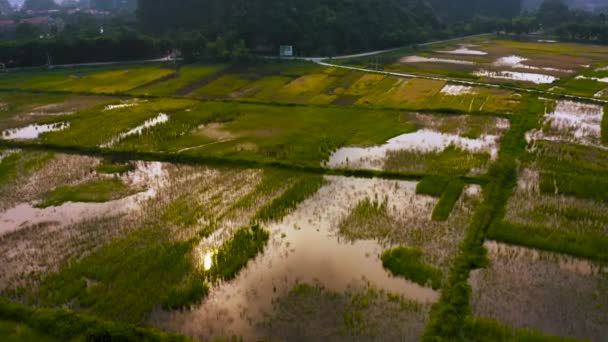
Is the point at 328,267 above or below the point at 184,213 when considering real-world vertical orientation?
below

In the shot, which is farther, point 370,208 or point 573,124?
point 573,124

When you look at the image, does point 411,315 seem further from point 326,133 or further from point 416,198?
point 326,133

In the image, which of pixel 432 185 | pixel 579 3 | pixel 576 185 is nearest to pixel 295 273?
pixel 432 185

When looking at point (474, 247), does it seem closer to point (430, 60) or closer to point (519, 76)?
point (519, 76)

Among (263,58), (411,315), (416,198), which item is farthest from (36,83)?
(411,315)

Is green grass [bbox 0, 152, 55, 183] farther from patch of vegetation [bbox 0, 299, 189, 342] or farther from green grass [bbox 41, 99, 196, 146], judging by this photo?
patch of vegetation [bbox 0, 299, 189, 342]

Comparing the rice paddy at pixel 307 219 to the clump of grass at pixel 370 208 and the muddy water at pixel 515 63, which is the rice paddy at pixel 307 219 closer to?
the clump of grass at pixel 370 208
